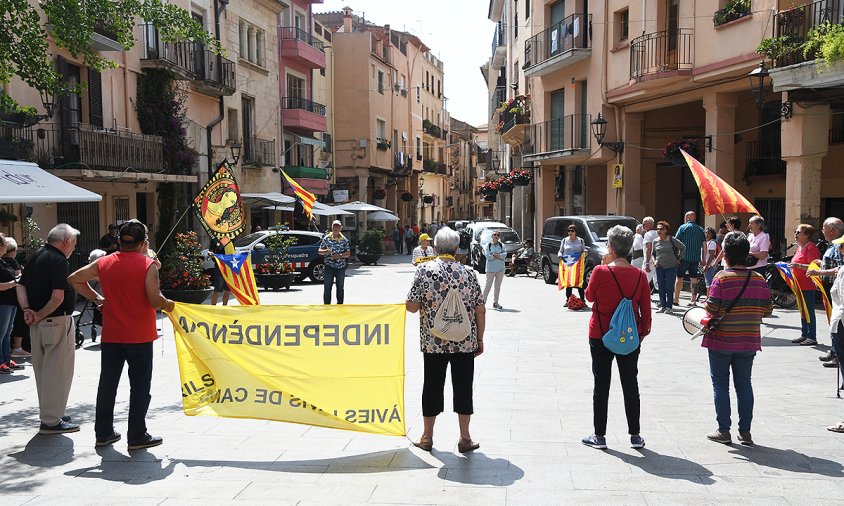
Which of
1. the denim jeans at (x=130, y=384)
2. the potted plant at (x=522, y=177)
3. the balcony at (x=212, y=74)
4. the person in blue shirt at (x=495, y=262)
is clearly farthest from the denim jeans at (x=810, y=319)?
the potted plant at (x=522, y=177)

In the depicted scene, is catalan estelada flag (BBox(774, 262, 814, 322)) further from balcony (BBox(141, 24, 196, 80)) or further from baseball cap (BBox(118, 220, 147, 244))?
balcony (BBox(141, 24, 196, 80))

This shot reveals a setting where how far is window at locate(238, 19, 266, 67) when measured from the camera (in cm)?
3069

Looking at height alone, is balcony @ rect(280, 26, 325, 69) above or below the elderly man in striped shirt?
above

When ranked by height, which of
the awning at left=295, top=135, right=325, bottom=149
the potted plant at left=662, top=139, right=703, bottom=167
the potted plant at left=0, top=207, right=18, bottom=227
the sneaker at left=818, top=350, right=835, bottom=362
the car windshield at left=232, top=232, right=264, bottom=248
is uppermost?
the awning at left=295, top=135, right=325, bottom=149

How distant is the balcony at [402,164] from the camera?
50.2 m

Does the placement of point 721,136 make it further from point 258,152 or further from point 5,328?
point 258,152

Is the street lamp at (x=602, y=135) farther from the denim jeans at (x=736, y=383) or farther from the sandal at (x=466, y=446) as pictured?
the sandal at (x=466, y=446)

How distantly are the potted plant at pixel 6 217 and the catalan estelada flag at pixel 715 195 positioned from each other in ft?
45.0

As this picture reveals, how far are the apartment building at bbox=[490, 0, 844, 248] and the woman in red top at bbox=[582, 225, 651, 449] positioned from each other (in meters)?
10.3

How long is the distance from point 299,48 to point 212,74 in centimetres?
799

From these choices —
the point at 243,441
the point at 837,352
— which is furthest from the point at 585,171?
the point at 243,441

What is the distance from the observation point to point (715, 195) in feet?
39.7

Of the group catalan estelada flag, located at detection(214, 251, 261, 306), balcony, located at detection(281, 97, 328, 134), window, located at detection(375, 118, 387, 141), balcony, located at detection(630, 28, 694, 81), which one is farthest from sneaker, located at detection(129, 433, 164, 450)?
window, located at detection(375, 118, 387, 141)

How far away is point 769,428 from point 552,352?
4.10 metres
